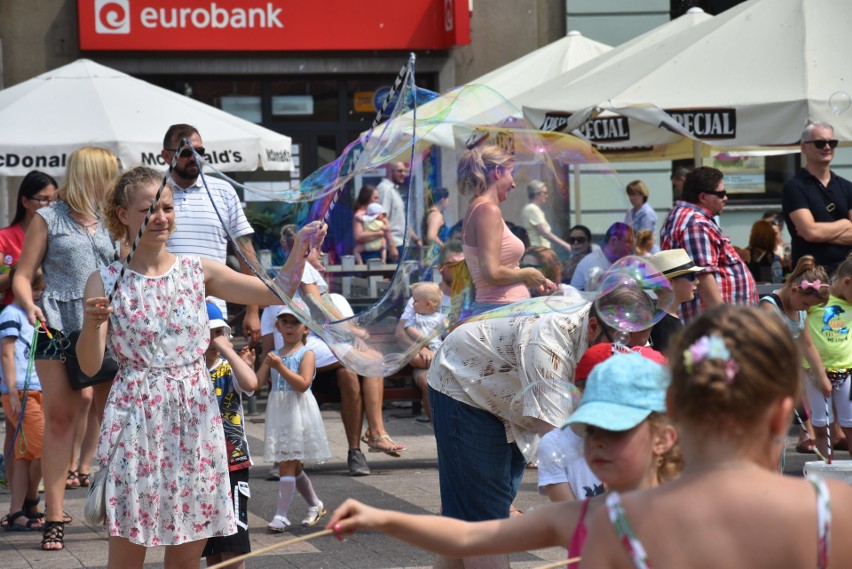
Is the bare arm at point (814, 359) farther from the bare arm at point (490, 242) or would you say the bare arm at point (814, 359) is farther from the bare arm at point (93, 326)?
the bare arm at point (93, 326)

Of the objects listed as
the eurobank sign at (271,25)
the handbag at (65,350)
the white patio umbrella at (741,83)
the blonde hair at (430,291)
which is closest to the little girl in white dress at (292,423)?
the handbag at (65,350)

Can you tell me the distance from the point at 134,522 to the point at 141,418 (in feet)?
1.09

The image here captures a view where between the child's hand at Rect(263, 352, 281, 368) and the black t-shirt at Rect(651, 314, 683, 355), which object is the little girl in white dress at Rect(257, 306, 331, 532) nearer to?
the child's hand at Rect(263, 352, 281, 368)

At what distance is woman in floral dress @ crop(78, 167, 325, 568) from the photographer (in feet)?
13.8

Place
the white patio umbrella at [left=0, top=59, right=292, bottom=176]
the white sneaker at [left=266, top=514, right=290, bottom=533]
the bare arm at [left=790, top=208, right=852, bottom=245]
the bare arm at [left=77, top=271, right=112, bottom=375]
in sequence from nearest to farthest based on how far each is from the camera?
the bare arm at [left=77, top=271, right=112, bottom=375] → the white sneaker at [left=266, top=514, right=290, bottom=533] → the bare arm at [left=790, top=208, right=852, bottom=245] → the white patio umbrella at [left=0, top=59, right=292, bottom=176]

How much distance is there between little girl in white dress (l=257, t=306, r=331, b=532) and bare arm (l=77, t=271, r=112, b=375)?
2.47 metres

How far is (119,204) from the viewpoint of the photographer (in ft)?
14.4

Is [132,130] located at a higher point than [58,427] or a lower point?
higher

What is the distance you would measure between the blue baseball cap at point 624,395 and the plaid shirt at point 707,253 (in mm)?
4595

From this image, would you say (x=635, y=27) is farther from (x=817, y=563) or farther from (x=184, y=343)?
(x=817, y=563)

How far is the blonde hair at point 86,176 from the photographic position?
20.0 ft

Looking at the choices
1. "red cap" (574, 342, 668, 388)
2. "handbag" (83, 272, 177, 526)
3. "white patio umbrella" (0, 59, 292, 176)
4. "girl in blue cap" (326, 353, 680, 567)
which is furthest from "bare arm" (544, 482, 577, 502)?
"white patio umbrella" (0, 59, 292, 176)

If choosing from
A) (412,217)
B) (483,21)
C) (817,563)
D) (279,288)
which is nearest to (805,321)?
(412,217)

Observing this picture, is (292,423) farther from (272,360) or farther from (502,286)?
(502,286)
